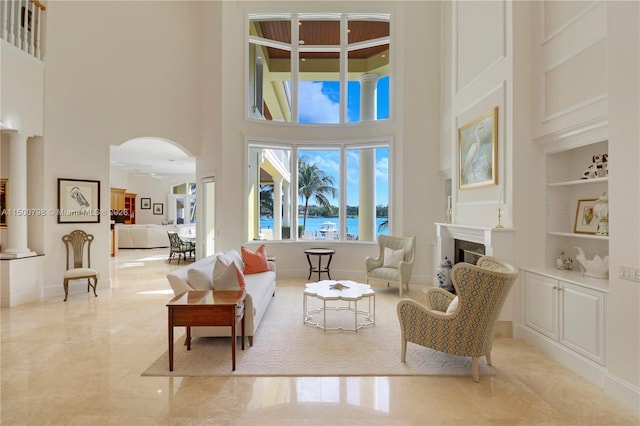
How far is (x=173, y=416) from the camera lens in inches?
101

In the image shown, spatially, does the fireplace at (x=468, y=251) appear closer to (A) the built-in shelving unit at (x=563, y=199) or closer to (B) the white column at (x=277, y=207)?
(A) the built-in shelving unit at (x=563, y=199)

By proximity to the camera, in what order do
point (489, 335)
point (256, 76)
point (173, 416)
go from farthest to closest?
1. point (256, 76)
2. point (489, 335)
3. point (173, 416)

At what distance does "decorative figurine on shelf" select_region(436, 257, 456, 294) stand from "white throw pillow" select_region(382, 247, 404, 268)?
935 mm

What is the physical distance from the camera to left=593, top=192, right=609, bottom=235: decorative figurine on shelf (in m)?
3.46

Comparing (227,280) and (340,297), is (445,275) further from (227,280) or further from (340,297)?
(227,280)

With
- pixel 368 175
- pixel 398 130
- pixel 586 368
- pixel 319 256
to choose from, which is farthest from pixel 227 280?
pixel 398 130

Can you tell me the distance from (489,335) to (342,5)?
7.28 metres

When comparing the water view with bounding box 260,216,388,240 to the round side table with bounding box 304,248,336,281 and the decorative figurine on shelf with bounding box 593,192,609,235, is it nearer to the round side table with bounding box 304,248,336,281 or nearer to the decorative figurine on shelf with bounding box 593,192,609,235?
the round side table with bounding box 304,248,336,281

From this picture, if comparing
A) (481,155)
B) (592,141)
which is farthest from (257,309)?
(592,141)

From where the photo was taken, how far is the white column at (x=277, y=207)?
8.02 m

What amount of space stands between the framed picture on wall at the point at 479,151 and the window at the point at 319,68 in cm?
276

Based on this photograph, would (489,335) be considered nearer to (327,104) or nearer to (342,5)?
(327,104)

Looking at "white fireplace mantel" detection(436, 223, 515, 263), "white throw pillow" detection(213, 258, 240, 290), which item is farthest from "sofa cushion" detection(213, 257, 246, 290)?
"white fireplace mantel" detection(436, 223, 515, 263)

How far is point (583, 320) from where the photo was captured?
3219 mm
